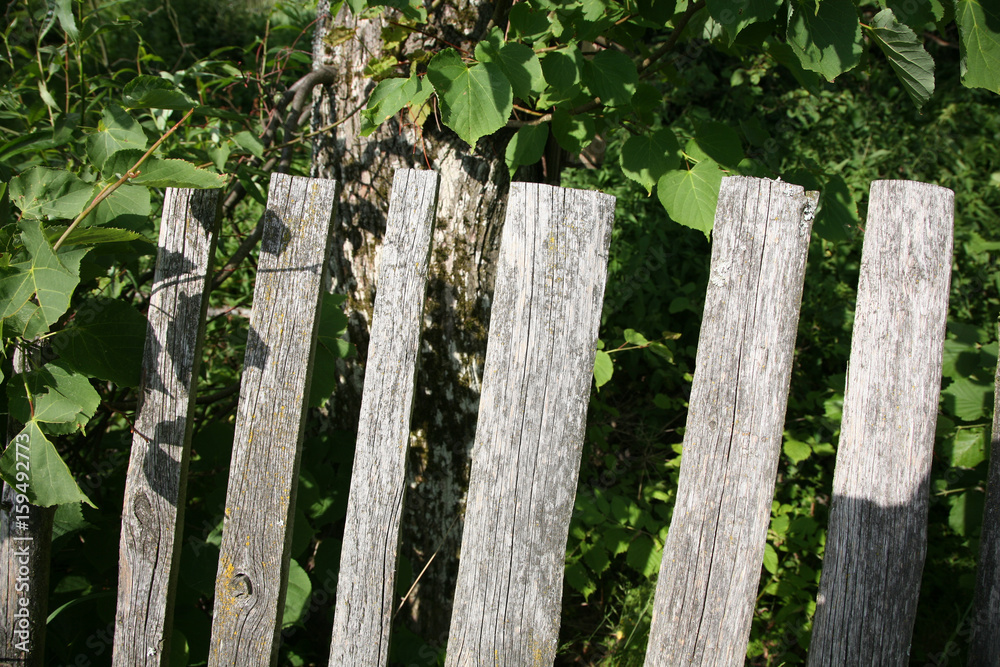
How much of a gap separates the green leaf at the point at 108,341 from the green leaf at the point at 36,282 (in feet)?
0.50

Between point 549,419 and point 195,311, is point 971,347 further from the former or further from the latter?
point 195,311

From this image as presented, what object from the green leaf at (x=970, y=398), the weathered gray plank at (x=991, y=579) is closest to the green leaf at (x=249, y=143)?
the weathered gray plank at (x=991, y=579)

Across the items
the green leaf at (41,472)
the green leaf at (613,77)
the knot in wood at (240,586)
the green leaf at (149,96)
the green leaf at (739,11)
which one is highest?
the green leaf at (739,11)

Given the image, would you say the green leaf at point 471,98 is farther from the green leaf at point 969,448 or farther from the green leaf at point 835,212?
the green leaf at point 969,448

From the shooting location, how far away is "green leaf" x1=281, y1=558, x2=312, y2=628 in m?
1.60

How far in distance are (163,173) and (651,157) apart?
1.11 metres

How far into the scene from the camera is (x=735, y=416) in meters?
1.22

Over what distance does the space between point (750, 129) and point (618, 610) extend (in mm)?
1793

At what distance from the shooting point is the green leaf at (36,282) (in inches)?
43.5

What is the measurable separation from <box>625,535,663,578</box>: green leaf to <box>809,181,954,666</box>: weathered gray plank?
1.12 m

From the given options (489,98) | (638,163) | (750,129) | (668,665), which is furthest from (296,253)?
(750,129)

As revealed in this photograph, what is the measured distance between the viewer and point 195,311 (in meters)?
1.38

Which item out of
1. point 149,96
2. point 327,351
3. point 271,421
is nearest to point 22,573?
point 271,421

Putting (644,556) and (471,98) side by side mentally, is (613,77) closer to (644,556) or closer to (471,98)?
(471,98)
